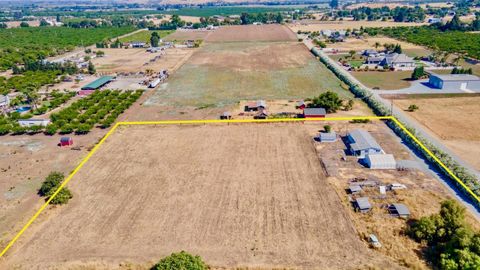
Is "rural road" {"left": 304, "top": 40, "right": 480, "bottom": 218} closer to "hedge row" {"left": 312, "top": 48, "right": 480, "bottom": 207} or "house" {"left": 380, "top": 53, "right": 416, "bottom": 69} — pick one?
"hedge row" {"left": 312, "top": 48, "right": 480, "bottom": 207}

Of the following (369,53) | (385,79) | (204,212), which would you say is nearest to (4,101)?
(204,212)

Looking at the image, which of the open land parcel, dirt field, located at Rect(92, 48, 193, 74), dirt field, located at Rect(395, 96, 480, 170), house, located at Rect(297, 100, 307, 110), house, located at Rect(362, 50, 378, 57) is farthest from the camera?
house, located at Rect(362, 50, 378, 57)

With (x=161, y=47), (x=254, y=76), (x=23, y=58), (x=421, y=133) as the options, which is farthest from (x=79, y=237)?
(x=161, y=47)

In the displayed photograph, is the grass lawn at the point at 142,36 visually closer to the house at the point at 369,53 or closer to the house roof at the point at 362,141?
the house at the point at 369,53

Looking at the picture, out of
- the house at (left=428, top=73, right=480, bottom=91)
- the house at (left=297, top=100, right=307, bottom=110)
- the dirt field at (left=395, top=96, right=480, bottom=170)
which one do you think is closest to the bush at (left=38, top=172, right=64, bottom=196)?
the house at (left=297, top=100, right=307, bottom=110)

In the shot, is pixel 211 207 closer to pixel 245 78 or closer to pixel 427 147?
pixel 427 147

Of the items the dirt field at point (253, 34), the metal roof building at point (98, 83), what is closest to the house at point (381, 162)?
the metal roof building at point (98, 83)
